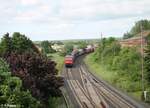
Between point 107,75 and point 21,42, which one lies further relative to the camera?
point 107,75

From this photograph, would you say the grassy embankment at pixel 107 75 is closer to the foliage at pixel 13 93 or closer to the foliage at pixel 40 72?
the foliage at pixel 40 72

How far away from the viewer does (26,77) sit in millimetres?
33469

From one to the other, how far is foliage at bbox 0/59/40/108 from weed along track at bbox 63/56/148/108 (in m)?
19.4

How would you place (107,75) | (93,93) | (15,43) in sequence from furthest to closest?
(107,75) < (15,43) < (93,93)

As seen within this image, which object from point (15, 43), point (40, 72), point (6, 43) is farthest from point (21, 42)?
point (40, 72)

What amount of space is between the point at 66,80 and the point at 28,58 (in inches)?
1069

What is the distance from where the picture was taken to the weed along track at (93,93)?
49031 millimetres

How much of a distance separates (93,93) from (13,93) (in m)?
30.0

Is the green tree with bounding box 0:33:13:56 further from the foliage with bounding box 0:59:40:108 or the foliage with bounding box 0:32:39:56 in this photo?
the foliage with bounding box 0:59:40:108

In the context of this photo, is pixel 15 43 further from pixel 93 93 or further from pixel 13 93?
pixel 13 93

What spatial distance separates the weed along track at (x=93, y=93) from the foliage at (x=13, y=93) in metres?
19.4

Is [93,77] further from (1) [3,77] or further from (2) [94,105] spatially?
(1) [3,77]

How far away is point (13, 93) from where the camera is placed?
1088 inches

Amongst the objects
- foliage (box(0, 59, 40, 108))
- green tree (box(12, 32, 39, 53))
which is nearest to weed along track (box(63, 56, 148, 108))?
green tree (box(12, 32, 39, 53))
